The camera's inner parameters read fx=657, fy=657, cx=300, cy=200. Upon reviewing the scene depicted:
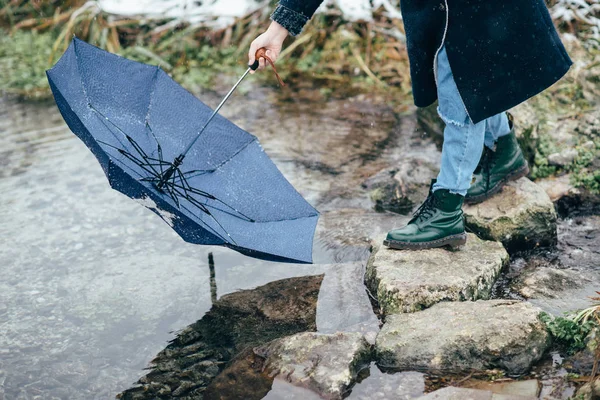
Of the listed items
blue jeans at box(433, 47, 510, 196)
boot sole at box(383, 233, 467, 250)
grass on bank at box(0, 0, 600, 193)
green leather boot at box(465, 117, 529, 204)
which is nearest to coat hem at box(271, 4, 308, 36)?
blue jeans at box(433, 47, 510, 196)

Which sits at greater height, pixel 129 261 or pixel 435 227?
pixel 435 227

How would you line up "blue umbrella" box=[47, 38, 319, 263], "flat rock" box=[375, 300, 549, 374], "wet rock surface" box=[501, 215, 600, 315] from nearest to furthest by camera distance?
"flat rock" box=[375, 300, 549, 374] → "blue umbrella" box=[47, 38, 319, 263] → "wet rock surface" box=[501, 215, 600, 315]

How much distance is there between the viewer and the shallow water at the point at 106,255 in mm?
2908

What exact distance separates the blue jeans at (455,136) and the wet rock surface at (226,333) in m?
0.87

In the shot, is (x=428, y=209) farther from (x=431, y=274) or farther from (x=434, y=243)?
(x=431, y=274)

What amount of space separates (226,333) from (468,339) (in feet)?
3.65

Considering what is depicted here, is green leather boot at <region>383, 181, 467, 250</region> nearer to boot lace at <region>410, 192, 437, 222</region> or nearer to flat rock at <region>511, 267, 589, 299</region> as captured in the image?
boot lace at <region>410, 192, 437, 222</region>

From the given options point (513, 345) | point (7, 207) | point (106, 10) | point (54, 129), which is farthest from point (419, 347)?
point (106, 10)

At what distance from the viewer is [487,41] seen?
2719mm

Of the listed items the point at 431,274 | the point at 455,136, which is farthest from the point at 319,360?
the point at 455,136

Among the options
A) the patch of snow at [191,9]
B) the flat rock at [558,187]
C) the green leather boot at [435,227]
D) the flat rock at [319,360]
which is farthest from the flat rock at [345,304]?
the patch of snow at [191,9]

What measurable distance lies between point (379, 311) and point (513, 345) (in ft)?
2.31

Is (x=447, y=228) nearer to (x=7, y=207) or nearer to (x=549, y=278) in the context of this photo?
(x=549, y=278)

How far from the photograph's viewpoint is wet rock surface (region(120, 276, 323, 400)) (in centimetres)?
273
